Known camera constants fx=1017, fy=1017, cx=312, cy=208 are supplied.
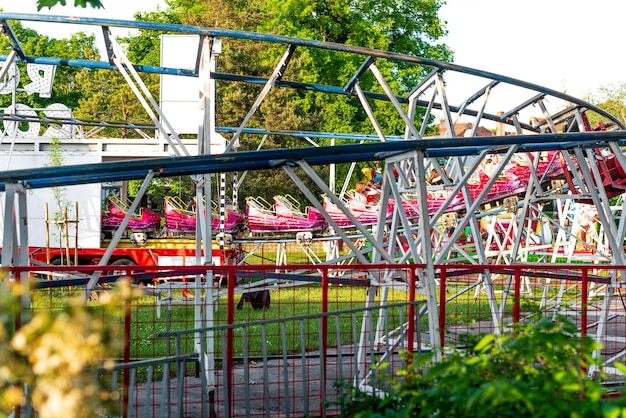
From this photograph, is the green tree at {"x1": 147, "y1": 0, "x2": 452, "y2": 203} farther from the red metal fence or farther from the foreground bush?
the foreground bush

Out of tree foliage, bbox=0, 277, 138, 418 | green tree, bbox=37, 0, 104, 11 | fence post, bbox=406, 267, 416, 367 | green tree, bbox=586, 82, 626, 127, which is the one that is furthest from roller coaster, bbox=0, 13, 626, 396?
green tree, bbox=586, 82, 626, 127

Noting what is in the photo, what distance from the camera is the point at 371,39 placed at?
149 feet

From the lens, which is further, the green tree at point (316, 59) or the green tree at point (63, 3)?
the green tree at point (316, 59)

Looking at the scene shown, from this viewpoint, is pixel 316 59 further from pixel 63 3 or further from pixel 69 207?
pixel 63 3

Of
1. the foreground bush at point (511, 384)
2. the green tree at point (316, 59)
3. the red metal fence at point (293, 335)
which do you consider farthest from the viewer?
the green tree at point (316, 59)

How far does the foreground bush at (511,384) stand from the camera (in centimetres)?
433

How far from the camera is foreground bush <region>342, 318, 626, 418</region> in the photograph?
4.33m

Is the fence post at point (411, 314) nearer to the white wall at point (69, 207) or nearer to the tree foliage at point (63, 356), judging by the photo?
the tree foliage at point (63, 356)

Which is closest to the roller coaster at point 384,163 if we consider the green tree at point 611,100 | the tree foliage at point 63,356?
the tree foliage at point 63,356

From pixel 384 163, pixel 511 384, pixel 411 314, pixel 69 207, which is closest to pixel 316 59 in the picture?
pixel 69 207

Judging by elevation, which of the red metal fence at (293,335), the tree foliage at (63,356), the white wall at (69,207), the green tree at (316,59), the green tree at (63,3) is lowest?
the red metal fence at (293,335)

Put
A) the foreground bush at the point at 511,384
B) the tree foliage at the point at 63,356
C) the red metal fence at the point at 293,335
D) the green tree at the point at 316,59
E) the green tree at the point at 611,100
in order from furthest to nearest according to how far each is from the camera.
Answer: the green tree at the point at 611,100
the green tree at the point at 316,59
the red metal fence at the point at 293,335
the foreground bush at the point at 511,384
the tree foliage at the point at 63,356

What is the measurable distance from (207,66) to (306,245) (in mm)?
13265

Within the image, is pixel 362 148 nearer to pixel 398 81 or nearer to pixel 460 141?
pixel 460 141
